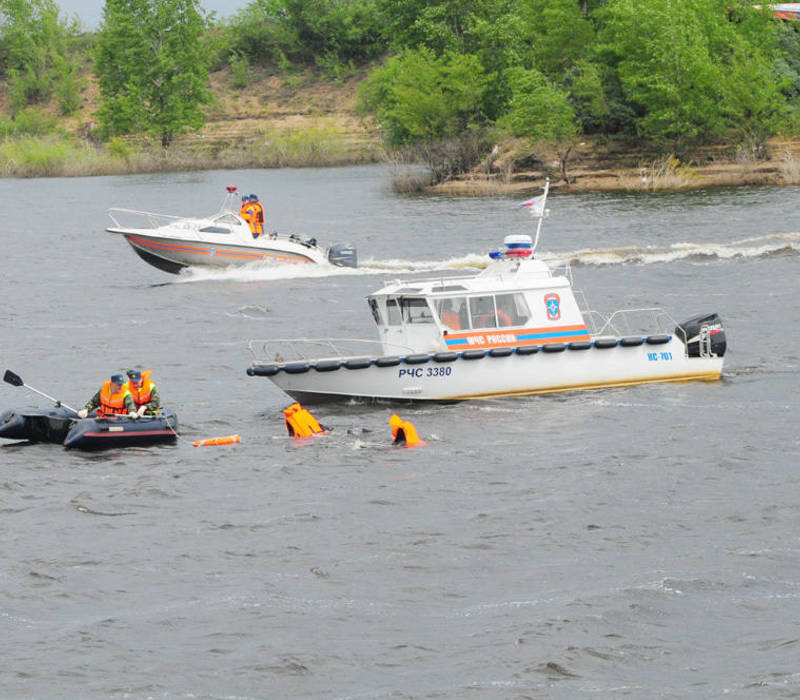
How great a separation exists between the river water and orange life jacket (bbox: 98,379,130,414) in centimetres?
76

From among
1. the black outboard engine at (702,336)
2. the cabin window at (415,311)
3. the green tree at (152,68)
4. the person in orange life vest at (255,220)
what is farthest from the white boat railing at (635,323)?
the green tree at (152,68)

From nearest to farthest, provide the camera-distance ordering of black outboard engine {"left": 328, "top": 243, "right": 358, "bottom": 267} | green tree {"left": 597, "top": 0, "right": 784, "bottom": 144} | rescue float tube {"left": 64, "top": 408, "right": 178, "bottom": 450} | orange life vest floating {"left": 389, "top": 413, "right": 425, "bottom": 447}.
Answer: rescue float tube {"left": 64, "top": 408, "right": 178, "bottom": 450} < orange life vest floating {"left": 389, "top": 413, "right": 425, "bottom": 447} < black outboard engine {"left": 328, "top": 243, "right": 358, "bottom": 267} < green tree {"left": 597, "top": 0, "right": 784, "bottom": 144}

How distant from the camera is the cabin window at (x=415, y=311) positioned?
28.0 m

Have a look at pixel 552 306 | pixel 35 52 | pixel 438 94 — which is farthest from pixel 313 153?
pixel 552 306

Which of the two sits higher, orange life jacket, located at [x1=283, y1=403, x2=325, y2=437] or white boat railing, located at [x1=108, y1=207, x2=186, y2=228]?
white boat railing, located at [x1=108, y1=207, x2=186, y2=228]

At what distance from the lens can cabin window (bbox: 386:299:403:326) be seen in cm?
2827

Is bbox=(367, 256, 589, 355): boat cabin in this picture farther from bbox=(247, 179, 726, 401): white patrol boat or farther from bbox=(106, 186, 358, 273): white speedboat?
bbox=(106, 186, 358, 273): white speedboat

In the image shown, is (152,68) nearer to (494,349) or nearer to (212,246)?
(212,246)

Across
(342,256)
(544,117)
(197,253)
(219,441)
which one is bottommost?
(219,441)

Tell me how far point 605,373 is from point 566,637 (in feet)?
41.4

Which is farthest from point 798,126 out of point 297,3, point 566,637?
point 297,3

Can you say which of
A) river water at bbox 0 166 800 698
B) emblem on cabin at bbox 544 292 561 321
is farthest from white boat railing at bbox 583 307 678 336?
emblem on cabin at bbox 544 292 561 321

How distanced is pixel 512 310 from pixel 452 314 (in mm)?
1222

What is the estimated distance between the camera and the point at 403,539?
1964 cm
